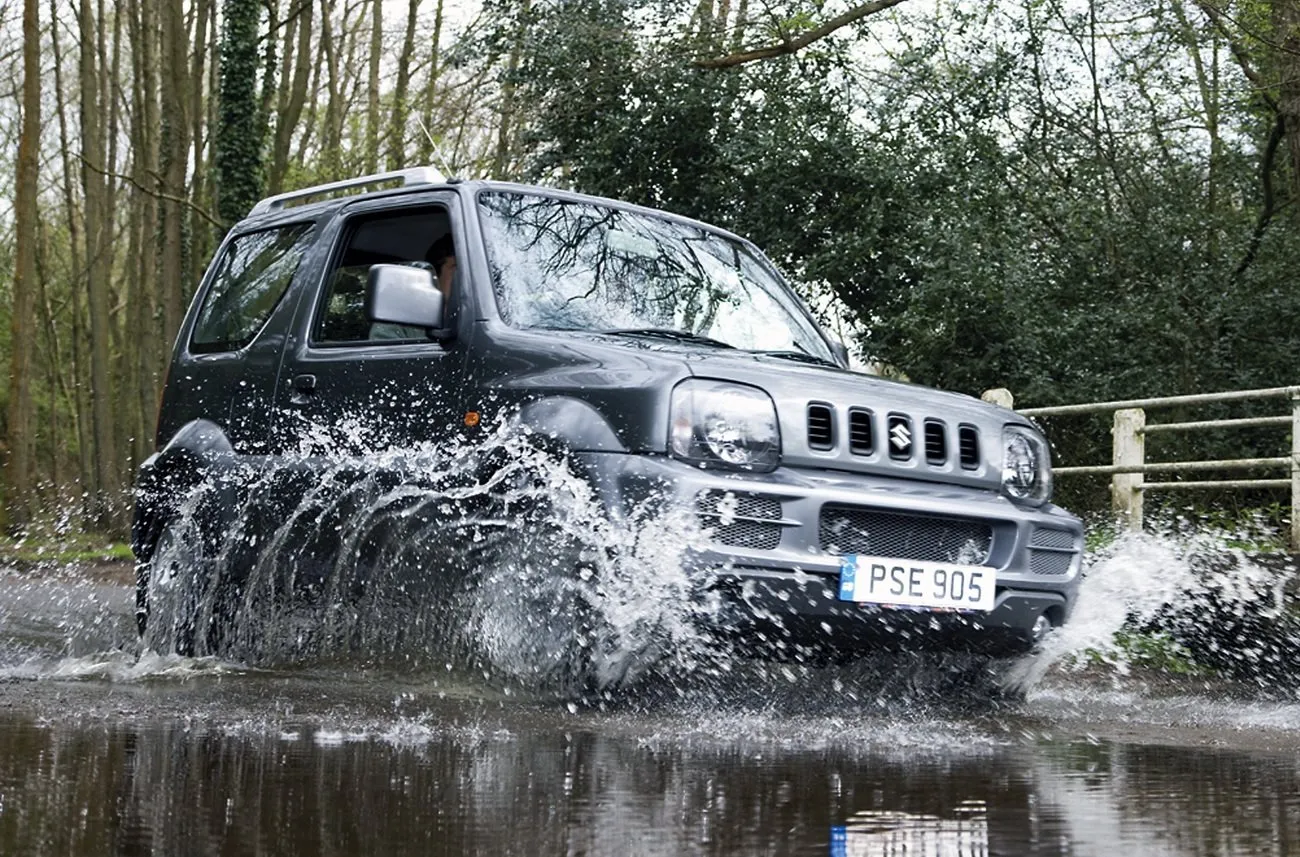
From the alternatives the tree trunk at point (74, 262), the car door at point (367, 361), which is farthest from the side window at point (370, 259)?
the tree trunk at point (74, 262)

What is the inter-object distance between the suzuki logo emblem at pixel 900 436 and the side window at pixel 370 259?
1.89 m

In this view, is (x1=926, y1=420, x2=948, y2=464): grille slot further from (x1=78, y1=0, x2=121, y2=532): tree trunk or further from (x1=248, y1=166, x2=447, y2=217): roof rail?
(x1=78, y1=0, x2=121, y2=532): tree trunk

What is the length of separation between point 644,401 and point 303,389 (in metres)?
1.88

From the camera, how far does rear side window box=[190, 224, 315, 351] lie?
7.40 meters

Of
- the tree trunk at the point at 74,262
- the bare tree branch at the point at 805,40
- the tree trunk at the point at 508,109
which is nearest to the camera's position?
the bare tree branch at the point at 805,40

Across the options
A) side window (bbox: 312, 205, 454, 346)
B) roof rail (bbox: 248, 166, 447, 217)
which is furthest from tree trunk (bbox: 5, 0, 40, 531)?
side window (bbox: 312, 205, 454, 346)

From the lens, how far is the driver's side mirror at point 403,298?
6.16 m

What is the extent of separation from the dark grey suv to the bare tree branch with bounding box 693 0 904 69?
463 inches

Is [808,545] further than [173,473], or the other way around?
[173,473]

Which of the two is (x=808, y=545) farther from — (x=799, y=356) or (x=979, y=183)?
(x=979, y=183)

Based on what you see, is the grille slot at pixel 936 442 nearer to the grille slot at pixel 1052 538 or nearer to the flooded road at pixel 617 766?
the grille slot at pixel 1052 538

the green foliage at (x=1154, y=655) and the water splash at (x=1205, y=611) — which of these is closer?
the water splash at (x=1205, y=611)

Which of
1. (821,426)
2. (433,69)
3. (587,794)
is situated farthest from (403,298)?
(433,69)

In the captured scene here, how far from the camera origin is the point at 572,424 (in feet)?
18.6
